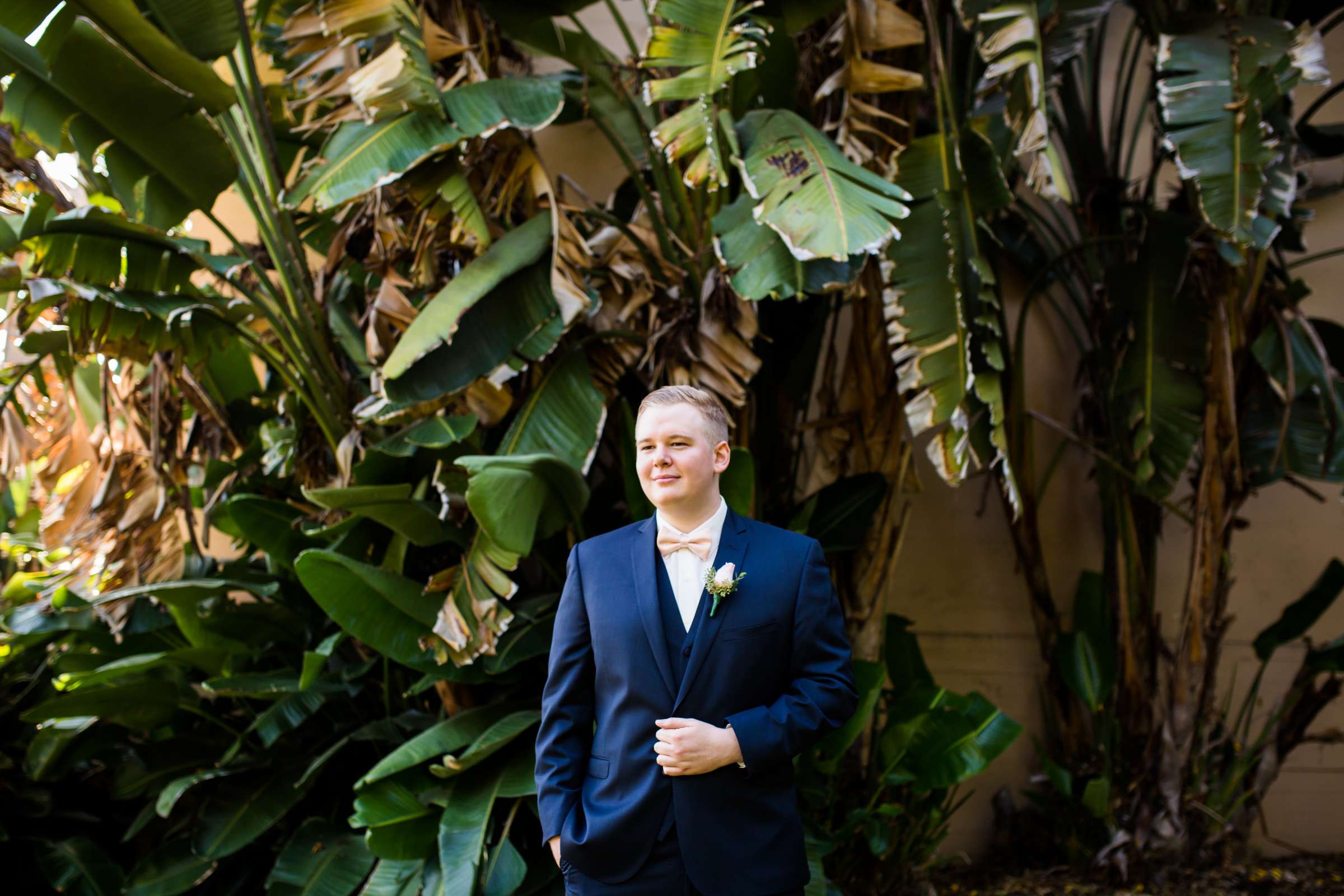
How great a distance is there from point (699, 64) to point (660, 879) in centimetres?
229

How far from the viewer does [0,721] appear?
410 centimetres

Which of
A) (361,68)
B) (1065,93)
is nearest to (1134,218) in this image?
(1065,93)

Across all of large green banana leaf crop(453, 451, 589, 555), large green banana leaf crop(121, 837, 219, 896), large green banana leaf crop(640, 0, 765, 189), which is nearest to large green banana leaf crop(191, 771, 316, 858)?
large green banana leaf crop(121, 837, 219, 896)

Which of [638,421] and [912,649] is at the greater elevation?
[638,421]

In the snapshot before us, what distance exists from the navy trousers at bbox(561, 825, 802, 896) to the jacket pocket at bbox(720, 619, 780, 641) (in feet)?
1.15

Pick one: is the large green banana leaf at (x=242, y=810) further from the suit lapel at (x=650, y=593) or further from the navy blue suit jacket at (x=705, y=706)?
the suit lapel at (x=650, y=593)

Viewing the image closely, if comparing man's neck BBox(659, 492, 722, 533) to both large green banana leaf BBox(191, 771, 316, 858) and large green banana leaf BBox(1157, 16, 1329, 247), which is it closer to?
large green banana leaf BBox(1157, 16, 1329, 247)

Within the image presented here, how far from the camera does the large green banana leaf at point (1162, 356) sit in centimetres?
349

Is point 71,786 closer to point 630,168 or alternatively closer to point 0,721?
point 0,721

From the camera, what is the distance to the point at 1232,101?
3.17 m

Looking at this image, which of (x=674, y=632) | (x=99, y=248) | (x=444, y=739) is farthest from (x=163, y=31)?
(x=674, y=632)

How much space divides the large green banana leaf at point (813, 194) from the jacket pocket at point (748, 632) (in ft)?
3.66

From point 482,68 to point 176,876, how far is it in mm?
3156

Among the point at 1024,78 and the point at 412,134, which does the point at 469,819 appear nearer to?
the point at 412,134
